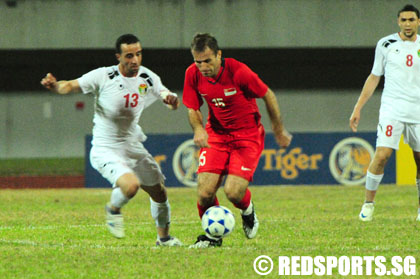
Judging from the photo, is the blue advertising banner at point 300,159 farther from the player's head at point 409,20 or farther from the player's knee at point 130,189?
the player's knee at point 130,189

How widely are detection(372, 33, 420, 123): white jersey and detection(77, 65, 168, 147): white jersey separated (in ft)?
11.2

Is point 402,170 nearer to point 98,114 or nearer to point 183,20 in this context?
point 183,20

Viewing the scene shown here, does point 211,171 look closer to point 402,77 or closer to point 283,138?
point 283,138

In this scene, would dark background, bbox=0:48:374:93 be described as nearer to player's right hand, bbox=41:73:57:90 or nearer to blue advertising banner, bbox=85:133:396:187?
blue advertising banner, bbox=85:133:396:187

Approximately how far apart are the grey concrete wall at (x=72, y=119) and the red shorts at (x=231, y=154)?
20317 millimetres

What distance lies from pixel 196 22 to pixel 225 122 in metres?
17.6

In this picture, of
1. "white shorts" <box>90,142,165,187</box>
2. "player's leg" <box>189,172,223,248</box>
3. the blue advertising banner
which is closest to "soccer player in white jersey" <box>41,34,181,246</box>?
"white shorts" <box>90,142,165,187</box>

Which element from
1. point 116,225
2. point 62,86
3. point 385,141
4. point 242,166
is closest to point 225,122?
point 242,166

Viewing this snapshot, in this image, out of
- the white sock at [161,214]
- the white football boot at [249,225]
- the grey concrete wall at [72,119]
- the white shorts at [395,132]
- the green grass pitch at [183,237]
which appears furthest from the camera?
the grey concrete wall at [72,119]

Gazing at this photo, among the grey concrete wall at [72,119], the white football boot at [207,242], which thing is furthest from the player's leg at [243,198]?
the grey concrete wall at [72,119]

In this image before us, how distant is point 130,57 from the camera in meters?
7.62

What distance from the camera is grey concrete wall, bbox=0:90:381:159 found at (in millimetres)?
28516

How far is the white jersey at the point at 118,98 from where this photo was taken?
25.2 ft

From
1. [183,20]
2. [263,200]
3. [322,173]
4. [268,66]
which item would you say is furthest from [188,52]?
[263,200]
